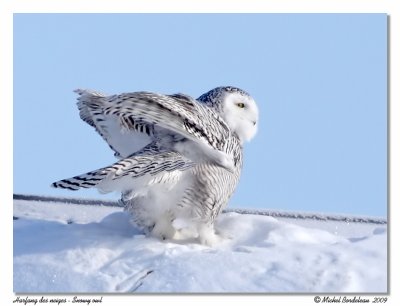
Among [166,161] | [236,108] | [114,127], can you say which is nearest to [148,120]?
[166,161]

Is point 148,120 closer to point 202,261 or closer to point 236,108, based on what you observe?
point 202,261

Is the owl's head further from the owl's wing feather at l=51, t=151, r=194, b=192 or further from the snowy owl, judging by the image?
the owl's wing feather at l=51, t=151, r=194, b=192

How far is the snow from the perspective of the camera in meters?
3.28

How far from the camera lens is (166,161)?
11.6 ft

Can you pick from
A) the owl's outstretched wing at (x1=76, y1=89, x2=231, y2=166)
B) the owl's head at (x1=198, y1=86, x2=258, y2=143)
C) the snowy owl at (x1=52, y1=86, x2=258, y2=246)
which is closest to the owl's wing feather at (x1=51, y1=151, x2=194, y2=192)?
the snowy owl at (x1=52, y1=86, x2=258, y2=246)

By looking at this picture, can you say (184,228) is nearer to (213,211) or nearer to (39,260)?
(213,211)

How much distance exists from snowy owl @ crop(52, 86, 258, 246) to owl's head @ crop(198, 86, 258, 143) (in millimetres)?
147

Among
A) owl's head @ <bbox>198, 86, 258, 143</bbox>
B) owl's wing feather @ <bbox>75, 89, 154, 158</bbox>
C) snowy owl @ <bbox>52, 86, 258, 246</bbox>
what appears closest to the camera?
snowy owl @ <bbox>52, 86, 258, 246</bbox>

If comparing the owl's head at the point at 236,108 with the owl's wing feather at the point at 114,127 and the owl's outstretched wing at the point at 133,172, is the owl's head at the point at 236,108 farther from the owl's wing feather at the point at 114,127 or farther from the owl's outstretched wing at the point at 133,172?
the owl's outstretched wing at the point at 133,172

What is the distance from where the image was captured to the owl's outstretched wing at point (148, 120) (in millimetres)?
3467

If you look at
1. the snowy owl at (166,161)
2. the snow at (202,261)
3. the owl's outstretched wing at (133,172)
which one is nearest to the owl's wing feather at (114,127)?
the snowy owl at (166,161)

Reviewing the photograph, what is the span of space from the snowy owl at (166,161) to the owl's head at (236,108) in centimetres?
15

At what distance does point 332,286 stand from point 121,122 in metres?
1.53
